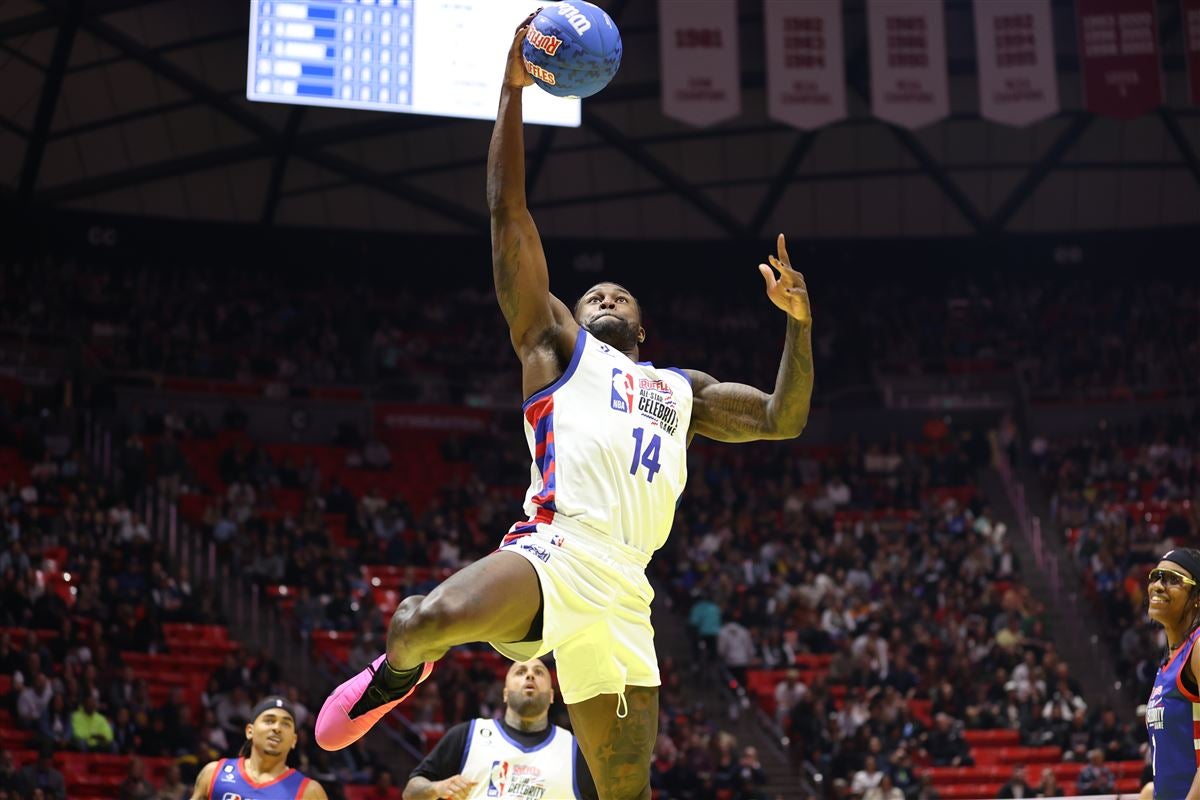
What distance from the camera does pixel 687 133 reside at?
2769cm

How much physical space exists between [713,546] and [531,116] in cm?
996

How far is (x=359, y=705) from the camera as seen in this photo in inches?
193

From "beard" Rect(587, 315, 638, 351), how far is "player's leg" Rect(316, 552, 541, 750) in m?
1.07

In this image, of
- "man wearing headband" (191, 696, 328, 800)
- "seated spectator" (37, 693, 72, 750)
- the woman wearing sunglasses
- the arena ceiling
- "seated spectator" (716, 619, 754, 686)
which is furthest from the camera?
the arena ceiling

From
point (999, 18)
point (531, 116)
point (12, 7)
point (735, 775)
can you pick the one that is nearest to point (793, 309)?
point (531, 116)

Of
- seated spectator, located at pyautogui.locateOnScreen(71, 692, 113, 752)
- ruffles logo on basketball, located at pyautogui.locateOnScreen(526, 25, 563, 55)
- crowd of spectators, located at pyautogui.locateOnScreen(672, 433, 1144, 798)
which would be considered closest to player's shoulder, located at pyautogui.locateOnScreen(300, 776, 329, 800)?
ruffles logo on basketball, located at pyautogui.locateOnScreen(526, 25, 563, 55)

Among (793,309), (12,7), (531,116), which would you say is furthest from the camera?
(12,7)

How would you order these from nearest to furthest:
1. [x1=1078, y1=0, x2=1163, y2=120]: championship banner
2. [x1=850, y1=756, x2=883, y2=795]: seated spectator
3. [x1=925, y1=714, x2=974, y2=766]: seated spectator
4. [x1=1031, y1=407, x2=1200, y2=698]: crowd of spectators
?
[x1=850, y1=756, x2=883, y2=795]: seated spectator < [x1=925, y1=714, x2=974, y2=766]: seated spectator < [x1=1078, y1=0, x2=1163, y2=120]: championship banner < [x1=1031, y1=407, x2=1200, y2=698]: crowd of spectators

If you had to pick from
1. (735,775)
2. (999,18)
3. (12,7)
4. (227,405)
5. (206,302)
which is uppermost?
(12,7)

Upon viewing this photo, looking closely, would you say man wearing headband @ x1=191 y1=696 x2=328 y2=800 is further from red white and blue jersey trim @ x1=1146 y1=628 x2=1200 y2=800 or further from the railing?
the railing

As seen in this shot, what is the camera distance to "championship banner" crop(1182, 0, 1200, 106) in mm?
18766

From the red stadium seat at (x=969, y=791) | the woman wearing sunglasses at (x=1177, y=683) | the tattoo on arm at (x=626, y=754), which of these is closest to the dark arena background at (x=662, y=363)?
the red stadium seat at (x=969, y=791)

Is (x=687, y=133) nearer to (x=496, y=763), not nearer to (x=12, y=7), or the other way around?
(x=12, y=7)

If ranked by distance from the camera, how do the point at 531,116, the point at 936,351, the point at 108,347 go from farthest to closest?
the point at 936,351 < the point at 108,347 < the point at 531,116
